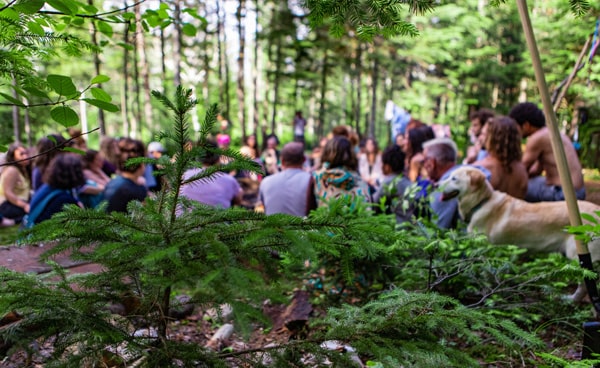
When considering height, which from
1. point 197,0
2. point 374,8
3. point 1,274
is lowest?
point 1,274

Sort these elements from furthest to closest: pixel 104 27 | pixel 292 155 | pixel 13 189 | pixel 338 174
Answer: pixel 13 189 < pixel 292 155 < pixel 338 174 < pixel 104 27

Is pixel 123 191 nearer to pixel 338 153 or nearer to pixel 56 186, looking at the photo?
pixel 56 186

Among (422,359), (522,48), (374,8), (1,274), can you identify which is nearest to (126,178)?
(1,274)

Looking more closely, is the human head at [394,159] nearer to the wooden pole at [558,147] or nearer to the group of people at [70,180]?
the wooden pole at [558,147]

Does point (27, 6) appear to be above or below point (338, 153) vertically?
above

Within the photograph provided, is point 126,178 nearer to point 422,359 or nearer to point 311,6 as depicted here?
point 311,6

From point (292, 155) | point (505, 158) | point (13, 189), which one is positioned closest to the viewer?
point (505, 158)

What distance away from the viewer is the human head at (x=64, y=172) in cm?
456

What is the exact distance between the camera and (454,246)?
11.5ft

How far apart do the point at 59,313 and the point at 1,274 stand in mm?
349

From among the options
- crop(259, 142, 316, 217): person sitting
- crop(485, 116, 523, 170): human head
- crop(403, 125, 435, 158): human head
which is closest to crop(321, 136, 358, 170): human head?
crop(259, 142, 316, 217): person sitting

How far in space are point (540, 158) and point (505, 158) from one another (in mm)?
606

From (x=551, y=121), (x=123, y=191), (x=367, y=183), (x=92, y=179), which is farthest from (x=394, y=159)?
(x=92, y=179)

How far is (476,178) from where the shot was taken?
4.05 m
